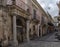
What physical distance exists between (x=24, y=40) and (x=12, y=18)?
4580mm

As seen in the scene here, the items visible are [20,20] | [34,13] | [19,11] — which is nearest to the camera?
[19,11]

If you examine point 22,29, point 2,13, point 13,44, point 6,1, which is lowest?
point 13,44

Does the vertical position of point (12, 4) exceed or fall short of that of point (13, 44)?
it exceeds it

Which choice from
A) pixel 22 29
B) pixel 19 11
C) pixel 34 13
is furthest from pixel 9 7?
pixel 34 13

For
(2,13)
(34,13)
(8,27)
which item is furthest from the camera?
(34,13)

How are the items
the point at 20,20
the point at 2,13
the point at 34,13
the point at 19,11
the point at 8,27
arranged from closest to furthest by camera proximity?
the point at 2,13
the point at 8,27
the point at 19,11
the point at 20,20
the point at 34,13

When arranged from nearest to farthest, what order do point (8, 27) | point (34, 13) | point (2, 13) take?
point (2, 13) < point (8, 27) < point (34, 13)

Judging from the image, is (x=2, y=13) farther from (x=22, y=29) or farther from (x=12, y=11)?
(x=22, y=29)

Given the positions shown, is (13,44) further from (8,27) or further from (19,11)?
(19,11)

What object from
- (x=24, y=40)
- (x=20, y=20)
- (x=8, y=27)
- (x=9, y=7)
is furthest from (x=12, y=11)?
(x=24, y=40)

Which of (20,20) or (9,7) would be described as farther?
(20,20)

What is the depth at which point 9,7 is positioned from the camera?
15.2 m

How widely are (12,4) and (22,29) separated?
569 centimetres

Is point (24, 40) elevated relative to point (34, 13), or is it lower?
lower
